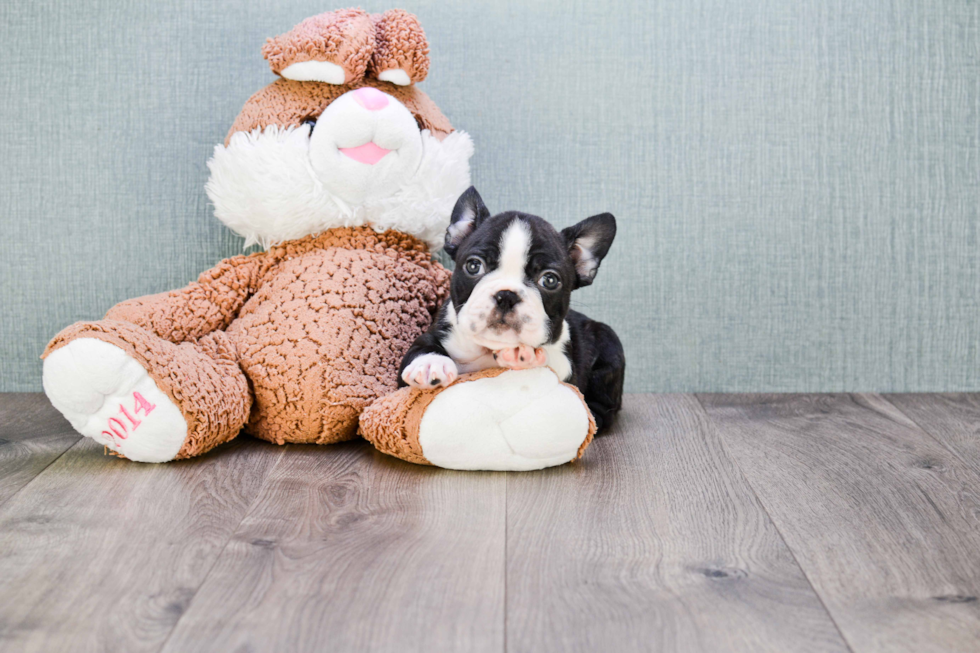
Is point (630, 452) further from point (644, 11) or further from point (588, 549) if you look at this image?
point (644, 11)

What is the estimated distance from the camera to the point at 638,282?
6.40ft

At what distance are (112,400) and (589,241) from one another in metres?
0.79

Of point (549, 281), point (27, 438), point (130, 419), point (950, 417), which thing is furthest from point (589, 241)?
point (27, 438)

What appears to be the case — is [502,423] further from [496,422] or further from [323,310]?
[323,310]

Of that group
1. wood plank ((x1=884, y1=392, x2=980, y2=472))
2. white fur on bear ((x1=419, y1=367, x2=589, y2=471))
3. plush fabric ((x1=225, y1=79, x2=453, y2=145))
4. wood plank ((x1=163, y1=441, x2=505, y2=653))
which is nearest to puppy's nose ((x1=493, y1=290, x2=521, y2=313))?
white fur on bear ((x1=419, y1=367, x2=589, y2=471))

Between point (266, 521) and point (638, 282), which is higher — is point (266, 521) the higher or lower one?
the lower one

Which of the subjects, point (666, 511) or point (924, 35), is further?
point (924, 35)

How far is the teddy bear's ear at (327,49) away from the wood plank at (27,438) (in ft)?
2.56

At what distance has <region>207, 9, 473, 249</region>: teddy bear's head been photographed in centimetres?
155

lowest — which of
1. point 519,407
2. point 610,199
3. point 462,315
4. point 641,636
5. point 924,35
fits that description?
point 641,636

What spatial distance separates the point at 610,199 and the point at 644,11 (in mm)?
414

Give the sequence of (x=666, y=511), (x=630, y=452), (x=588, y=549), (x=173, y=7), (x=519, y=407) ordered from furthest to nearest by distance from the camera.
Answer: (x=173, y=7), (x=630, y=452), (x=519, y=407), (x=666, y=511), (x=588, y=549)

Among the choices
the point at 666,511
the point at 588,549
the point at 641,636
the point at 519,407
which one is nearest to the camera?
the point at 641,636

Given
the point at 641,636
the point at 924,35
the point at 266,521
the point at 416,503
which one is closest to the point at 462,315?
the point at 416,503
